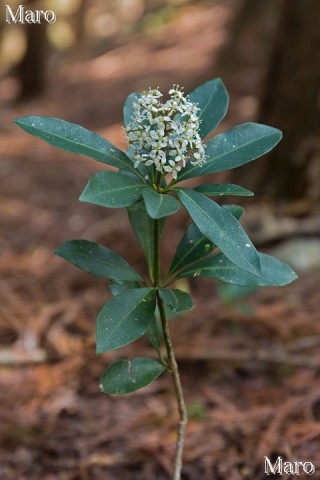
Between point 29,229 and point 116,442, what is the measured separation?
2517mm

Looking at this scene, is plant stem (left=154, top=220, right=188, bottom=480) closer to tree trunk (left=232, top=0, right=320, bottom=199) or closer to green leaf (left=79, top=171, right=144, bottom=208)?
green leaf (left=79, top=171, right=144, bottom=208)

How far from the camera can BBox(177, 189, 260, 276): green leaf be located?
47.8 inches

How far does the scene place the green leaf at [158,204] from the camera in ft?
3.79

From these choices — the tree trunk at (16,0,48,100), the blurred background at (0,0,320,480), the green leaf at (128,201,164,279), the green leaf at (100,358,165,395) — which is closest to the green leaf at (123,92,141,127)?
the blurred background at (0,0,320,480)

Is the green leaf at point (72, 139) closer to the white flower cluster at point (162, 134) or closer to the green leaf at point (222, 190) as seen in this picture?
the white flower cluster at point (162, 134)

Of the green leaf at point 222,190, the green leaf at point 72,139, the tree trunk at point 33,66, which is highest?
the green leaf at point 72,139

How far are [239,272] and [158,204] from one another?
332 millimetres

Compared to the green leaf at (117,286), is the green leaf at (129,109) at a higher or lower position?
higher

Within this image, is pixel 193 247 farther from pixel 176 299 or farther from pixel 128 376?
pixel 128 376

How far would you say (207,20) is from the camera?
11.6 meters

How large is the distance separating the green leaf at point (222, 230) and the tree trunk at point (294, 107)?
2231mm

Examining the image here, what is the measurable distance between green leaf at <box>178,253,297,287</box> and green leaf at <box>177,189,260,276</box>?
0.17 metres

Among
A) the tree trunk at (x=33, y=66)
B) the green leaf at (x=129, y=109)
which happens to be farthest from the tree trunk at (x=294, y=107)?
the tree trunk at (x=33, y=66)

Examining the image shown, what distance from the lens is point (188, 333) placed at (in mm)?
2799
